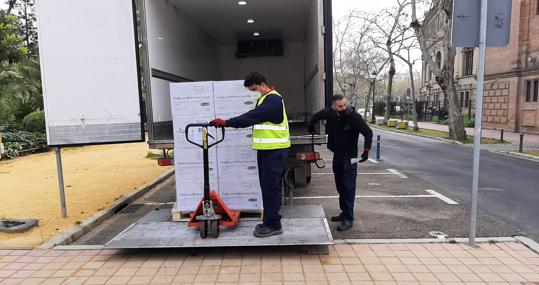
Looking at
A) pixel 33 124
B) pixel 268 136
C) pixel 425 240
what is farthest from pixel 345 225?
pixel 33 124

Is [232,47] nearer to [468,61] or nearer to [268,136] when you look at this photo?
[268,136]

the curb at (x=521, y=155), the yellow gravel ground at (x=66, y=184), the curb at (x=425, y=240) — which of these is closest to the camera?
the curb at (x=425, y=240)

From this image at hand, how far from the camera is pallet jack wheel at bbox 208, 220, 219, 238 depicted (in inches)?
180

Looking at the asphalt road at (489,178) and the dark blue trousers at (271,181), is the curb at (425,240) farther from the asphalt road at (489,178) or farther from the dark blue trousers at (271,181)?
the dark blue trousers at (271,181)

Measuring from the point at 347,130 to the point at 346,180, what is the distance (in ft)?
2.07

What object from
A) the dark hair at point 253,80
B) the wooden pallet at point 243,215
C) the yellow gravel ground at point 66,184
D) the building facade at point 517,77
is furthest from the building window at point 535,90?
the dark hair at point 253,80

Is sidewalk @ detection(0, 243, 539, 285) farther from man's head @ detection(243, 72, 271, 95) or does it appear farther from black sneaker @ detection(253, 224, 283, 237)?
man's head @ detection(243, 72, 271, 95)

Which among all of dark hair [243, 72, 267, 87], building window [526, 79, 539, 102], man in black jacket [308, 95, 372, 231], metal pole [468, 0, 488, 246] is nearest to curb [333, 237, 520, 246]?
metal pole [468, 0, 488, 246]

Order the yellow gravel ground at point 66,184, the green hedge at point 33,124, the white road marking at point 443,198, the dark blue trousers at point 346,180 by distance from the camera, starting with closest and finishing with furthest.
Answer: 1. the dark blue trousers at point 346,180
2. the yellow gravel ground at point 66,184
3. the white road marking at point 443,198
4. the green hedge at point 33,124

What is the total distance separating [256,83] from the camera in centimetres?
455

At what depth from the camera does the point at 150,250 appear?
464 cm

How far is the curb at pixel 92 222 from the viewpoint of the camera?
4961 millimetres

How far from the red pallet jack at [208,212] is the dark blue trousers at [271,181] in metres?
0.49

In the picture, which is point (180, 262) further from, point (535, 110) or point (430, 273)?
point (535, 110)
